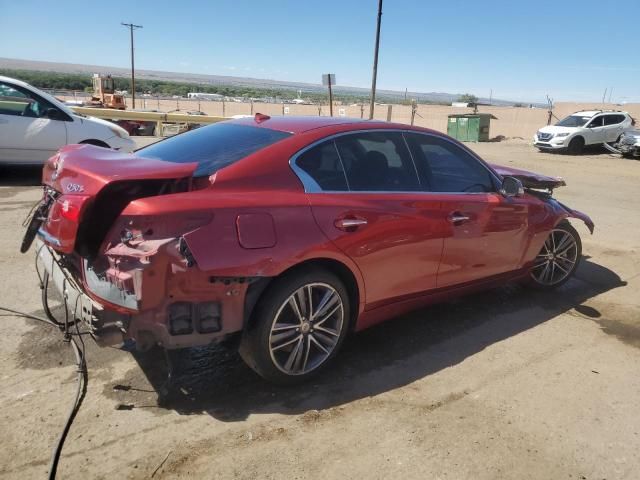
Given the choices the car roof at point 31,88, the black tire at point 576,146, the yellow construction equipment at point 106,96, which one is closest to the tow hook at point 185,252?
the car roof at point 31,88

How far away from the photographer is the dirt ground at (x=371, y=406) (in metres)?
2.59

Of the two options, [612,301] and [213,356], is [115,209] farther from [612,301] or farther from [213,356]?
[612,301]

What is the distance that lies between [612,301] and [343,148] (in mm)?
3295

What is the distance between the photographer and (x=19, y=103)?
29.1 ft

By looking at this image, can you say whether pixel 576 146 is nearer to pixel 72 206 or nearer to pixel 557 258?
pixel 557 258

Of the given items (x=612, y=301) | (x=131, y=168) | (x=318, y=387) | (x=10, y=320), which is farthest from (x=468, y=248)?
(x=10, y=320)

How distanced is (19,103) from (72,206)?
7.56m

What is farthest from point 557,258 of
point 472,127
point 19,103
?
point 472,127

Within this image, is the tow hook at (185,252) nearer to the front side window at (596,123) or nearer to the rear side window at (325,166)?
the rear side window at (325,166)

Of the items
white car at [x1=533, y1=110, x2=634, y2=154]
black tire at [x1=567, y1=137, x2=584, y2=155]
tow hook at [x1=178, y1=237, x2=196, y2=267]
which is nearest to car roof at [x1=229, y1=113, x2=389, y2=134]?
tow hook at [x1=178, y1=237, x2=196, y2=267]

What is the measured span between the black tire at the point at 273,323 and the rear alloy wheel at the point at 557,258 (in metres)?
2.58

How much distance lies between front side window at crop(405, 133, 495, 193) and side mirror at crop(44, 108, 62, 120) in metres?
7.46

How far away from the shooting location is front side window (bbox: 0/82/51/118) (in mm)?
8609

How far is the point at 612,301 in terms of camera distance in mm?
5008
